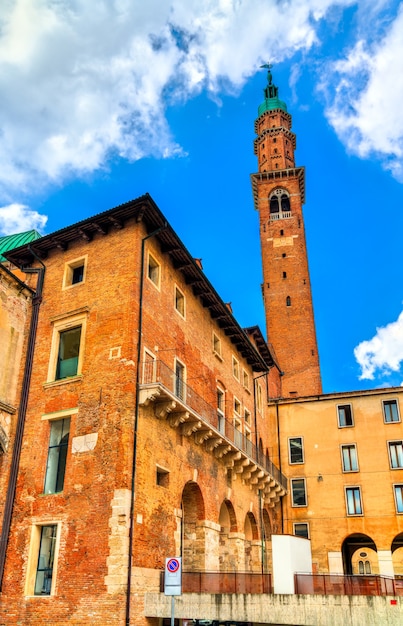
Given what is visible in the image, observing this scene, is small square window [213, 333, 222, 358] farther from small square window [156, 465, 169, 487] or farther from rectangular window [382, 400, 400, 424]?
rectangular window [382, 400, 400, 424]

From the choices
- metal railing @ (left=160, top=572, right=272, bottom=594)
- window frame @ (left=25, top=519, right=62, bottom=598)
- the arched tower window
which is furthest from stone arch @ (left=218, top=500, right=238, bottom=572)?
the arched tower window

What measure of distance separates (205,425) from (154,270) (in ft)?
21.6

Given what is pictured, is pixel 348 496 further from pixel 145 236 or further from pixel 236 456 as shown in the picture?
pixel 145 236

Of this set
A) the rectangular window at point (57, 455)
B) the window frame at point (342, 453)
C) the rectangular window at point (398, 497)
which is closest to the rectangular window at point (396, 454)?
the rectangular window at point (398, 497)

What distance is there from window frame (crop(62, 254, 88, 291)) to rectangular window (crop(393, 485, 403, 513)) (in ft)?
73.5

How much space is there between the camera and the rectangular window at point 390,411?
115ft

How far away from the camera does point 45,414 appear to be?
20.7 m

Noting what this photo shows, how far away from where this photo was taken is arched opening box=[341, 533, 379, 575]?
34.2m

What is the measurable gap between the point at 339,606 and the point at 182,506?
26.7ft

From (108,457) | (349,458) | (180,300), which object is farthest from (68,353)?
(349,458)

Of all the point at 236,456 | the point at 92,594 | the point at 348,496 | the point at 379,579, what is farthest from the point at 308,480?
the point at 92,594

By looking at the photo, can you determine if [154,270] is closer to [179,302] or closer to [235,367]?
[179,302]

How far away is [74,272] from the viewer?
23562 mm

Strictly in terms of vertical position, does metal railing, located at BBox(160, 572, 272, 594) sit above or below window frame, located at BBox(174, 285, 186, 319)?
below
